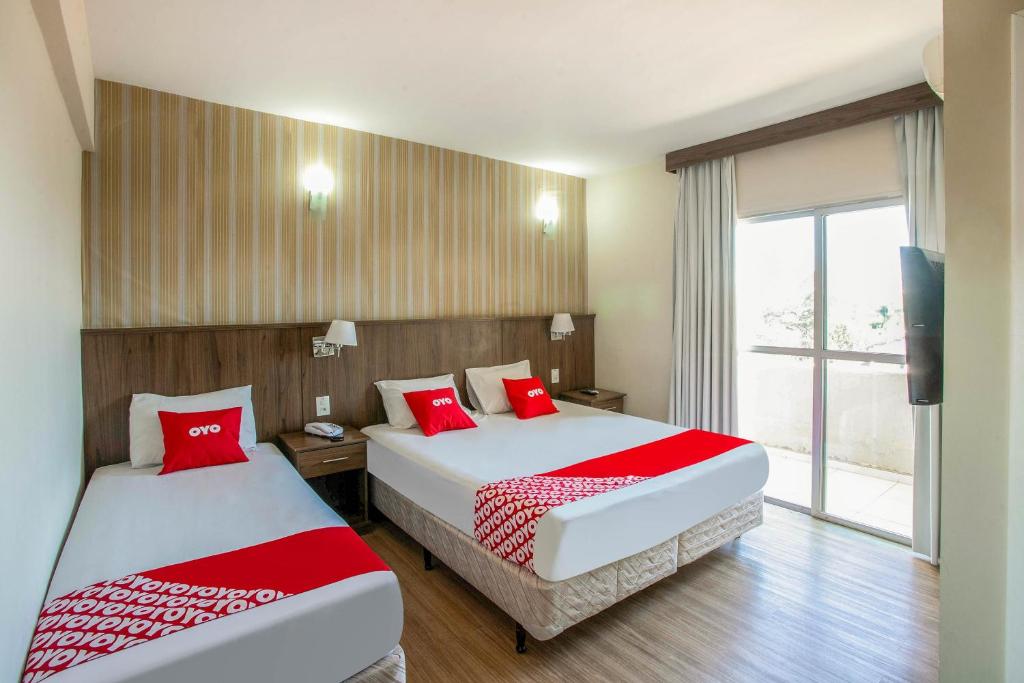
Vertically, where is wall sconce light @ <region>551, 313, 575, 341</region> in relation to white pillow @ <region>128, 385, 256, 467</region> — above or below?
above

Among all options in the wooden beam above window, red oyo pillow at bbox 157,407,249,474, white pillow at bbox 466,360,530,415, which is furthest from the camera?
white pillow at bbox 466,360,530,415

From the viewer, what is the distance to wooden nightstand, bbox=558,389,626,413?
4.52 metres

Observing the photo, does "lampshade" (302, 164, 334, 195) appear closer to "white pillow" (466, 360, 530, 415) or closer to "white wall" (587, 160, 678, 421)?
"white pillow" (466, 360, 530, 415)

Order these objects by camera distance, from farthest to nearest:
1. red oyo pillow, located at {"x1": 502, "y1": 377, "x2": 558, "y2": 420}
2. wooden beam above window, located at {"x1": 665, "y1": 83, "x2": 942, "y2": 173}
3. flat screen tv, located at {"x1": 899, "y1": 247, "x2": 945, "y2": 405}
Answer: red oyo pillow, located at {"x1": 502, "y1": 377, "x2": 558, "y2": 420} < wooden beam above window, located at {"x1": 665, "y1": 83, "x2": 942, "y2": 173} < flat screen tv, located at {"x1": 899, "y1": 247, "x2": 945, "y2": 405}

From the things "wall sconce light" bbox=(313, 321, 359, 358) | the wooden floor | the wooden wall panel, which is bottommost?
the wooden floor

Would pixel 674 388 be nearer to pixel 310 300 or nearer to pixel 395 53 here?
pixel 310 300

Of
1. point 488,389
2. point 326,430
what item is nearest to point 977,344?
point 326,430

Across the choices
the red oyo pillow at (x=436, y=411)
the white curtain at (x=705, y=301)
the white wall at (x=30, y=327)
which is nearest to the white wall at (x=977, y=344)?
the white wall at (x=30, y=327)

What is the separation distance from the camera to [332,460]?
307 cm

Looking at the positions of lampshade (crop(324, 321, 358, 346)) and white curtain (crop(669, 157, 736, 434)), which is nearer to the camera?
lampshade (crop(324, 321, 358, 346))

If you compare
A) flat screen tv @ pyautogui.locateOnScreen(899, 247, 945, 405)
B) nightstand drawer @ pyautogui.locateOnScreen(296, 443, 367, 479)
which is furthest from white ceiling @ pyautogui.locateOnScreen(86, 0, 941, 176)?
nightstand drawer @ pyautogui.locateOnScreen(296, 443, 367, 479)

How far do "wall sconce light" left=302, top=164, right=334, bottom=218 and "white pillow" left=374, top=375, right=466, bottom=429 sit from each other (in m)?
1.25

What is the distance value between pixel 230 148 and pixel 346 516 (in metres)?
2.42

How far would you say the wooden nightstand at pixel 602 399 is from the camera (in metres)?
4.52
